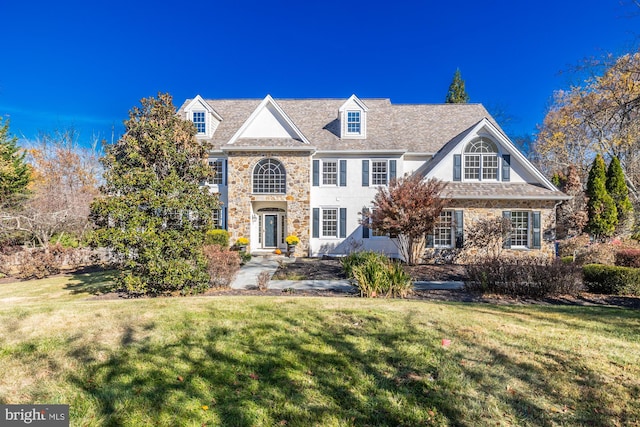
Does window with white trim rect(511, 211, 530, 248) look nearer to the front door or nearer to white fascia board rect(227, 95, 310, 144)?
white fascia board rect(227, 95, 310, 144)

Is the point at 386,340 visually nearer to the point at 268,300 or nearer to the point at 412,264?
the point at 268,300

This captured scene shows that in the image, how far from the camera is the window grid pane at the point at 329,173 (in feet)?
58.9

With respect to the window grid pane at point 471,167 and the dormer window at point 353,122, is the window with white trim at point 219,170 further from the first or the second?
the window grid pane at point 471,167

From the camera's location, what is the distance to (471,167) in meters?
15.9

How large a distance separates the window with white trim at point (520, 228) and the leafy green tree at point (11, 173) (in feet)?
95.7

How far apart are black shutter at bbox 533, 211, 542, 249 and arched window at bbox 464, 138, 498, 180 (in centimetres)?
253

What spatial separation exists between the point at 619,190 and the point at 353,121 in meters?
16.3

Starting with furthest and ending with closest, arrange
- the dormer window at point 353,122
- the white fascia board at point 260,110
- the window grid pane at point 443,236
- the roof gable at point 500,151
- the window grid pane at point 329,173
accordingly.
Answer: the dormer window at point 353,122, the window grid pane at point 329,173, the white fascia board at point 260,110, the roof gable at point 500,151, the window grid pane at point 443,236

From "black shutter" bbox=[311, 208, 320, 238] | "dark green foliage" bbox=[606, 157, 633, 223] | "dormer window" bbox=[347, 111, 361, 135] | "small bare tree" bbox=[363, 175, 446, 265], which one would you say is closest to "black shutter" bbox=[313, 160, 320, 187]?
"black shutter" bbox=[311, 208, 320, 238]

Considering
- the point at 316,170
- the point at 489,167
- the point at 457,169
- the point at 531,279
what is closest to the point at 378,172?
the point at 316,170

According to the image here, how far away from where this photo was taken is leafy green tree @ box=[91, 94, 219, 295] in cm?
825

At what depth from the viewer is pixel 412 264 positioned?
13875 mm

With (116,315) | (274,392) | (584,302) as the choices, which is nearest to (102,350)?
(116,315)

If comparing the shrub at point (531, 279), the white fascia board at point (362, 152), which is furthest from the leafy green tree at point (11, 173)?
the shrub at point (531, 279)
